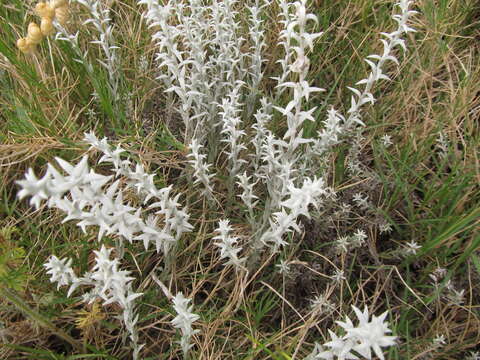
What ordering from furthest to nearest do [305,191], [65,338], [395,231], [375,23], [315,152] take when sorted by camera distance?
1. [375,23]
2. [395,231]
3. [315,152]
4. [65,338]
5. [305,191]

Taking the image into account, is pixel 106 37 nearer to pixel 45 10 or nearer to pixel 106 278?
pixel 45 10

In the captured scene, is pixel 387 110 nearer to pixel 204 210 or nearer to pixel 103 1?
pixel 204 210

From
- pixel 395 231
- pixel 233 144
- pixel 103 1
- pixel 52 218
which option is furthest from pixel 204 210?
pixel 103 1

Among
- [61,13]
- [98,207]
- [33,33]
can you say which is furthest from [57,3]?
[98,207]

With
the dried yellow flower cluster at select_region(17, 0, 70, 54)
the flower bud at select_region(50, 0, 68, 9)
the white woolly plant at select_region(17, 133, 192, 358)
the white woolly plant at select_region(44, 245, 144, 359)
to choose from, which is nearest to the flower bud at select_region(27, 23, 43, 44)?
the dried yellow flower cluster at select_region(17, 0, 70, 54)

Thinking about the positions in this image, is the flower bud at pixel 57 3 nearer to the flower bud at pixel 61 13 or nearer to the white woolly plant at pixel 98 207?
the flower bud at pixel 61 13

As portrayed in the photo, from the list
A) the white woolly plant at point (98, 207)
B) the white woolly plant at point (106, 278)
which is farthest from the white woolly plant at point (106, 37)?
the white woolly plant at point (106, 278)

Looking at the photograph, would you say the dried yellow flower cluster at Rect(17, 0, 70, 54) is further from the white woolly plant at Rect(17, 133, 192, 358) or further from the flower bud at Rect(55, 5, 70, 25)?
the white woolly plant at Rect(17, 133, 192, 358)

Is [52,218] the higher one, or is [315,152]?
[315,152]
